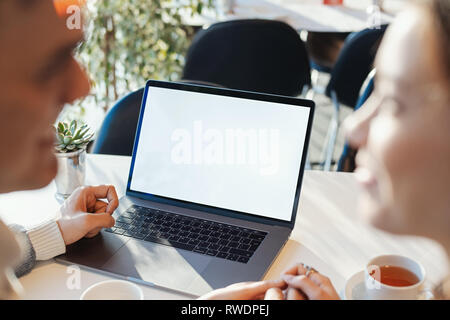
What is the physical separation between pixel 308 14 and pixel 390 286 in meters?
2.48

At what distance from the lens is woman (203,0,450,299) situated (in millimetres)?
554

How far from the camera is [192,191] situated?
1.22 metres

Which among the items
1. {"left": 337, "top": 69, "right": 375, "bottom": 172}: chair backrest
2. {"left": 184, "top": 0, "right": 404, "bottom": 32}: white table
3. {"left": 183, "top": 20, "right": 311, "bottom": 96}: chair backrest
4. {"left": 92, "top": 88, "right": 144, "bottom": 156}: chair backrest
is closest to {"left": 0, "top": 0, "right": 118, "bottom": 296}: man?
{"left": 92, "top": 88, "right": 144, "bottom": 156}: chair backrest

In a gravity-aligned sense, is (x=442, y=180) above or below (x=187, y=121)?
above

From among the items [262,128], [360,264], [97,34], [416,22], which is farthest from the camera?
[97,34]

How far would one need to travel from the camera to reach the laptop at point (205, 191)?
3.34 ft

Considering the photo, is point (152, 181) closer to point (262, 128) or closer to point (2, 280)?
point (262, 128)

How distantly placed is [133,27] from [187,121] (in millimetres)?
1582

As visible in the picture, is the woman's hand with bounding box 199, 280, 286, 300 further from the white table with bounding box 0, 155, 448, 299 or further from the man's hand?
the man's hand

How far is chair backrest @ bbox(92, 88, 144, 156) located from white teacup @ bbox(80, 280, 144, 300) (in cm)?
83

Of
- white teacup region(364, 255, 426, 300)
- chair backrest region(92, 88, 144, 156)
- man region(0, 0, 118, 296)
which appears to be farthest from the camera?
chair backrest region(92, 88, 144, 156)

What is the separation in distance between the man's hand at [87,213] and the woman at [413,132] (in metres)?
0.62

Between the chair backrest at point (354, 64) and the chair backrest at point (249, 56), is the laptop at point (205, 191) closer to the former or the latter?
the chair backrest at point (249, 56)

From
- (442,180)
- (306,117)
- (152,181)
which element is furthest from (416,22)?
(152,181)
